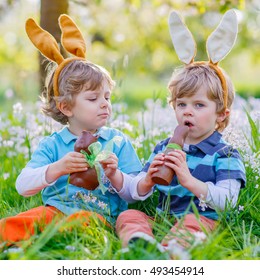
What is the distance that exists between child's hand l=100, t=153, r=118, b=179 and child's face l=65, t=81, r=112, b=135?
11.5 inches

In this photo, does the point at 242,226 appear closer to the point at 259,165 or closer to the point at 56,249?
the point at 259,165

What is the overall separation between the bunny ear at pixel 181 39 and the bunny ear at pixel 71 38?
0.58 meters

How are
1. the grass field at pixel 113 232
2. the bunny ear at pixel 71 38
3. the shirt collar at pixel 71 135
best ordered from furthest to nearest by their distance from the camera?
the bunny ear at pixel 71 38 < the shirt collar at pixel 71 135 < the grass field at pixel 113 232

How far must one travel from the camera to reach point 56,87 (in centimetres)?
354

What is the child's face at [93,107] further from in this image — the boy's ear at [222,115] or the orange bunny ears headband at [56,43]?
the boy's ear at [222,115]

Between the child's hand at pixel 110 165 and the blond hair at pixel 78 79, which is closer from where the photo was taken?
the child's hand at pixel 110 165

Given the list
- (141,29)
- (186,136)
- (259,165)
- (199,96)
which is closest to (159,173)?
(186,136)

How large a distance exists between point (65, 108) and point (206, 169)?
932mm

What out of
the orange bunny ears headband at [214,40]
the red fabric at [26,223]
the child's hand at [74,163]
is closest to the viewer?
the red fabric at [26,223]

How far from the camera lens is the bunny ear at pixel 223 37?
3.35 m

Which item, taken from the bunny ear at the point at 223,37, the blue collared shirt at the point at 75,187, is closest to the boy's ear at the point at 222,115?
the bunny ear at the point at 223,37

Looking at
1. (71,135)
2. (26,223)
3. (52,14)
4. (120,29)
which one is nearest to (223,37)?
(71,135)

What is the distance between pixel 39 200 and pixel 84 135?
71cm

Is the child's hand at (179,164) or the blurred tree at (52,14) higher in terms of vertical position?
the blurred tree at (52,14)
